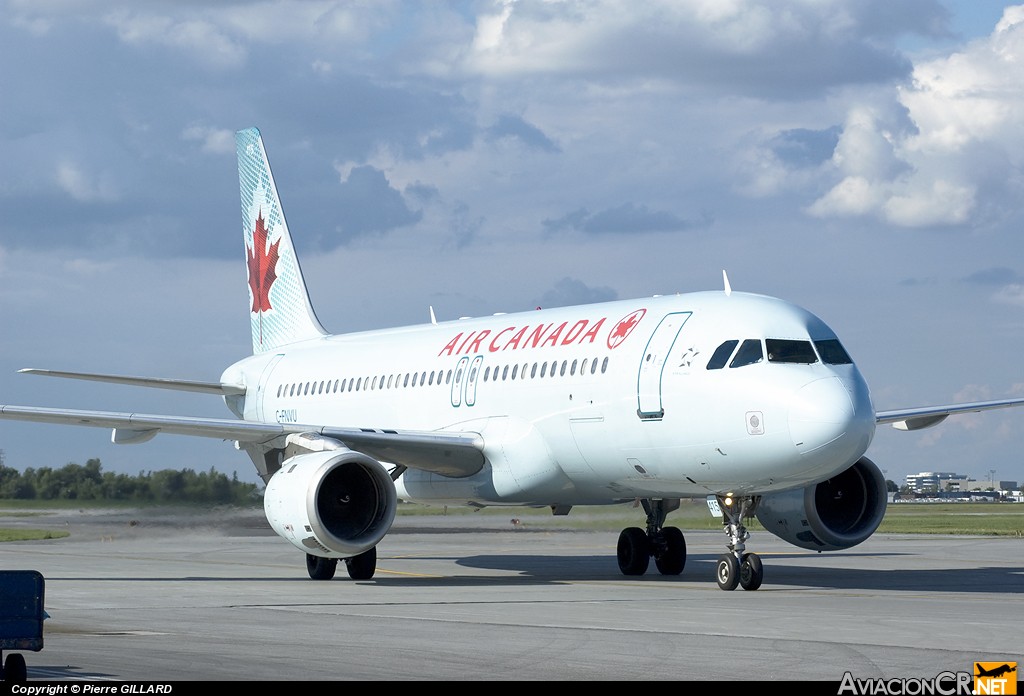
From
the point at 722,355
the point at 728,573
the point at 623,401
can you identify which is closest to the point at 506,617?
the point at 728,573

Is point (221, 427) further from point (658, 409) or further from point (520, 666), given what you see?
point (520, 666)

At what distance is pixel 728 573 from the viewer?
753 inches

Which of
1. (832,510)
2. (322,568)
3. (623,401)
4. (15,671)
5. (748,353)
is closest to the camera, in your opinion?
(15,671)

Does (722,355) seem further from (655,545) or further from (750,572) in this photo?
(655,545)

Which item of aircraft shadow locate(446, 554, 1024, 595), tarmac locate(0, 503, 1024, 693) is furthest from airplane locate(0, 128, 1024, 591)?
tarmac locate(0, 503, 1024, 693)

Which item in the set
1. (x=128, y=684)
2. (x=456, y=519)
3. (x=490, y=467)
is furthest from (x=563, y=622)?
(x=456, y=519)

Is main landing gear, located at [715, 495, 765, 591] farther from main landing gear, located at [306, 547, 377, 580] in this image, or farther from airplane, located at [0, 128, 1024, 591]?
main landing gear, located at [306, 547, 377, 580]

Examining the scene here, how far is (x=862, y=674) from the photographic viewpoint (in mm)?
Answer: 10406

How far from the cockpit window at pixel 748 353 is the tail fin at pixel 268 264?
46.8 ft

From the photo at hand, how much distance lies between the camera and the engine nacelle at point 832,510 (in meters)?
22.2

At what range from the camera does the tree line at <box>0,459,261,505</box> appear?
100 ft

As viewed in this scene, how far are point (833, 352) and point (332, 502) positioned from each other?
783 centimetres

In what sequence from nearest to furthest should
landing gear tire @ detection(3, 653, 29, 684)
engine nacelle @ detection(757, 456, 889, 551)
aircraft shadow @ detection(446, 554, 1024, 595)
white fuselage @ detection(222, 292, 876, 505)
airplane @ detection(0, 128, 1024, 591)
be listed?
landing gear tire @ detection(3, 653, 29, 684) < white fuselage @ detection(222, 292, 876, 505) < airplane @ detection(0, 128, 1024, 591) < aircraft shadow @ detection(446, 554, 1024, 595) < engine nacelle @ detection(757, 456, 889, 551)

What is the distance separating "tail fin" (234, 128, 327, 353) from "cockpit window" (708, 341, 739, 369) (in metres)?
14.0
